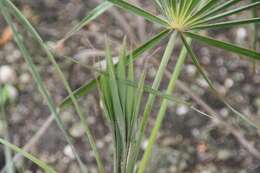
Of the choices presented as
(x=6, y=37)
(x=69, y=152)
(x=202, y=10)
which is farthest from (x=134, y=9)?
(x=6, y=37)

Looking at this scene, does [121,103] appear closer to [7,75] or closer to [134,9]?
[134,9]

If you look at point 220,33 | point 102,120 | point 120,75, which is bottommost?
point 120,75

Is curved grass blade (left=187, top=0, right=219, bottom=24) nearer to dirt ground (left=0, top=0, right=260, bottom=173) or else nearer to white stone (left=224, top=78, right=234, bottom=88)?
dirt ground (left=0, top=0, right=260, bottom=173)

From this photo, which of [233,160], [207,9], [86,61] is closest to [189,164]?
[233,160]

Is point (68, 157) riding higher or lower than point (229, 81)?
lower

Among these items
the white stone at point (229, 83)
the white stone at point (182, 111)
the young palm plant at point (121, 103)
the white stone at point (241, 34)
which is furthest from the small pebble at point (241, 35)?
the young palm plant at point (121, 103)

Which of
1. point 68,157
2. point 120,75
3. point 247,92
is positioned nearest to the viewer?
point 120,75

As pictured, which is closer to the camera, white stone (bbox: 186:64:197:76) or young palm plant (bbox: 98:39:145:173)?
young palm plant (bbox: 98:39:145:173)

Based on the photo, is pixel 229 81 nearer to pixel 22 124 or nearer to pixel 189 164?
pixel 189 164

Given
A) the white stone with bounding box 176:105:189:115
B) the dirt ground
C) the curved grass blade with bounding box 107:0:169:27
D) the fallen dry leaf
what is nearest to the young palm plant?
the curved grass blade with bounding box 107:0:169:27
